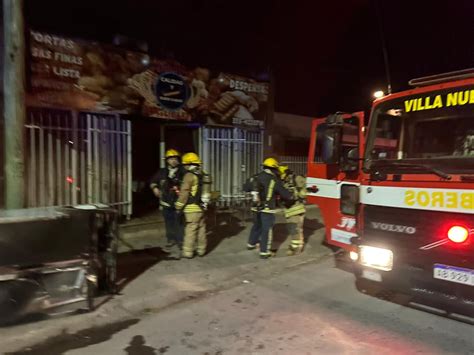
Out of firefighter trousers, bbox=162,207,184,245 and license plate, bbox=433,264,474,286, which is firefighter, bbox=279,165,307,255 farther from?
license plate, bbox=433,264,474,286

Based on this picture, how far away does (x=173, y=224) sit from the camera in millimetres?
7375

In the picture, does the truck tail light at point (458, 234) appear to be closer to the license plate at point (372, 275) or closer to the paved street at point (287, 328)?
the license plate at point (372, 275)

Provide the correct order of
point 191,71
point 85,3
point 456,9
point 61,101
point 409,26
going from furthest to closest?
1. point 409,26
2. point 456,9
3. point 191,71
4. point 85,3
5. point 61,101

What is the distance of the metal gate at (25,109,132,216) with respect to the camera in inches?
287

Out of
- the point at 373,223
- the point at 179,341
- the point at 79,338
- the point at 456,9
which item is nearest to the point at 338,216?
the point at 373,223

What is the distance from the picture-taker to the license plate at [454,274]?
3.74 meters

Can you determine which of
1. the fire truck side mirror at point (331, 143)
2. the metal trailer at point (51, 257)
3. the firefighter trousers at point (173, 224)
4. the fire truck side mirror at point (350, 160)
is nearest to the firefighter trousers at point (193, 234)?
the firefighter trousers at point (173, 224)

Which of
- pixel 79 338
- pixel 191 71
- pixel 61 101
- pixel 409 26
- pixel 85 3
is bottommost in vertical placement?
pixel 79 338

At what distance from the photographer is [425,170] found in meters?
4.13

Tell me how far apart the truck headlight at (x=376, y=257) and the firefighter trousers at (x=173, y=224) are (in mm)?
3555

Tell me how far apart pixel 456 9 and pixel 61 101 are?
39.4 ft

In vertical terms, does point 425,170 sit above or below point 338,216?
above

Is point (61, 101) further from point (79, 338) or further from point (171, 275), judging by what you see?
point (79, 338)

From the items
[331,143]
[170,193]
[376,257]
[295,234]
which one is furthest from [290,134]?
[376,257]
